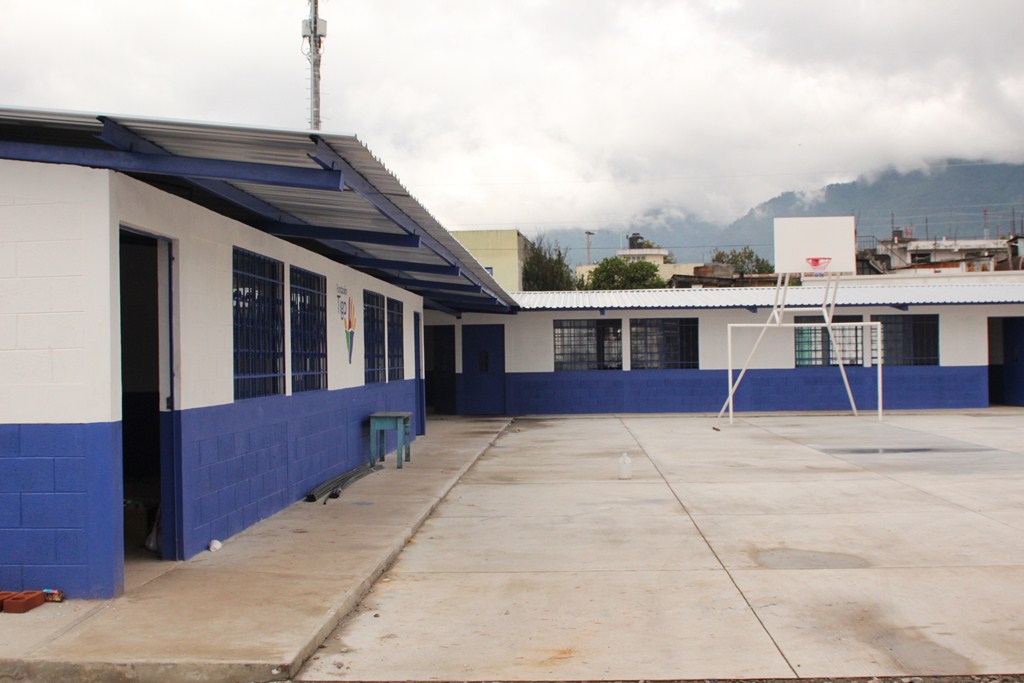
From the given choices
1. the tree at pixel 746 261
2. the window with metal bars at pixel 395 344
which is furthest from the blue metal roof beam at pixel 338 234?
the tree at pixel 746 261

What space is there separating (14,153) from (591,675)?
16.8 ft

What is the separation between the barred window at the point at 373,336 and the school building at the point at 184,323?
0.08 metres

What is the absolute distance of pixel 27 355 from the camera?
260 inches

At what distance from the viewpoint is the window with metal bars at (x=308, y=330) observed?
1112 centimetres

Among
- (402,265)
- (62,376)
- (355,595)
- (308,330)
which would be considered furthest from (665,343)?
(62,376)

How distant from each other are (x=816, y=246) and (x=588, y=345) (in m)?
7.04

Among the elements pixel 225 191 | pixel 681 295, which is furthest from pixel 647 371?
pixel 225 191

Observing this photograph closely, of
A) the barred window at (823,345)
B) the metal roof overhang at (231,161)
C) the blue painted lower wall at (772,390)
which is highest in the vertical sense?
the metal roof overhang at (231,161)

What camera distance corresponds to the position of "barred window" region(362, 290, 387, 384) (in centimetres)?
1488

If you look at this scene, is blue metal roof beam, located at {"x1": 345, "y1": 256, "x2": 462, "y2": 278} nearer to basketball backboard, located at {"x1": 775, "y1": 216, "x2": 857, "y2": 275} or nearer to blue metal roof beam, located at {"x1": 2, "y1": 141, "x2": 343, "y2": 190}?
blue metal roof beam, located at {"x1": 2, "y1": 141, "x2": 343, "y2": 190}

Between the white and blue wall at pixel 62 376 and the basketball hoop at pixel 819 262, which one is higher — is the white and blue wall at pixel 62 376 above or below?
below

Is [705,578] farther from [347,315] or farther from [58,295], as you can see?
[347,315]

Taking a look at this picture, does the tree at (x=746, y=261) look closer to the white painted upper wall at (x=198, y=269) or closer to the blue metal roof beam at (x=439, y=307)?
the blue metal roof beam at (x=439, y=307)

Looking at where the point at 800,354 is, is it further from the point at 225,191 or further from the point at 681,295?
the point at 225,191
